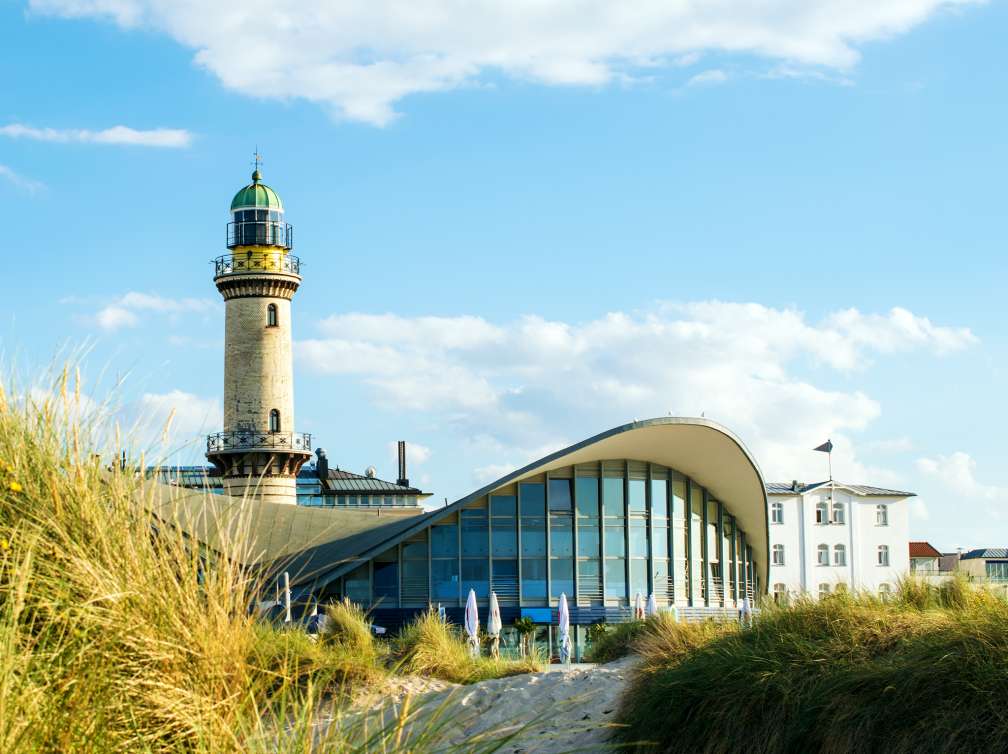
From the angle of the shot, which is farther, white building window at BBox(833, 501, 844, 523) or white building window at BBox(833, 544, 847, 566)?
white building window at BBox(833, 501, 844, 523)

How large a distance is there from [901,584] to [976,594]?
2.51 ft

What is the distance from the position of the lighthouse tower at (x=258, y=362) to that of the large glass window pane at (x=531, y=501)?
50.4 ft

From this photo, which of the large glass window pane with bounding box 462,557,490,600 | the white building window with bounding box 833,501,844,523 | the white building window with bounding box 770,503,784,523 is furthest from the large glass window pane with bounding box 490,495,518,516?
the white building window with bounding box 833,501,844,523

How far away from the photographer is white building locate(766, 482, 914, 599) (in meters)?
52.8

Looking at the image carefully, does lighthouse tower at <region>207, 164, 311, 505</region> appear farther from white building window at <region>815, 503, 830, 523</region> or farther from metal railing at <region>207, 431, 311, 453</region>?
white building window at <region>815, 503, 830, 523</region>

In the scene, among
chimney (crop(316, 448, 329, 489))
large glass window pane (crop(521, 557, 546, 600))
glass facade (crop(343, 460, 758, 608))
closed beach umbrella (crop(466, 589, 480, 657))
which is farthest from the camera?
chimney (crop(316, 448, 329, 489))

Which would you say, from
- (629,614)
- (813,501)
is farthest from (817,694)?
(813,501)

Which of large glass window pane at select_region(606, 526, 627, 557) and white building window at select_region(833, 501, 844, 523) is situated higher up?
white building window at select_region(833, 501, 844, 523)

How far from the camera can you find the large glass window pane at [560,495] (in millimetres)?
30250

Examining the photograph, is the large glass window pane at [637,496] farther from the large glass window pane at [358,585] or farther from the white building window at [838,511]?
the white building window at [838,511]

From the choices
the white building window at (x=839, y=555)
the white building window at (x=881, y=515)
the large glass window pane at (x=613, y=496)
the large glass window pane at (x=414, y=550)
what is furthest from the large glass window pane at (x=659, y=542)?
the white building window at (x=881, y=515)

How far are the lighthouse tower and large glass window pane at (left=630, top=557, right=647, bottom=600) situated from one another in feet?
54.8

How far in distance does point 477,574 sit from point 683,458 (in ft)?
19.2

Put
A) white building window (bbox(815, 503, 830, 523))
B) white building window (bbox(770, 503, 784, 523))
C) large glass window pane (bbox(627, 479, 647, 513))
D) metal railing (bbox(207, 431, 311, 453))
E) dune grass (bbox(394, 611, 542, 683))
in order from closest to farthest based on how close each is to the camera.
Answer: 1. dune grass (bbox(394, 611, 542, 683))
2. large glass window pane (bbox(627, 479, 647, 513))
3. metal railing (bbox(207, 431, 311, 453))
4. white building window (bbox(770, 503, 784, 523))
5. white building window (bbox(815, 503, 830, 523))
